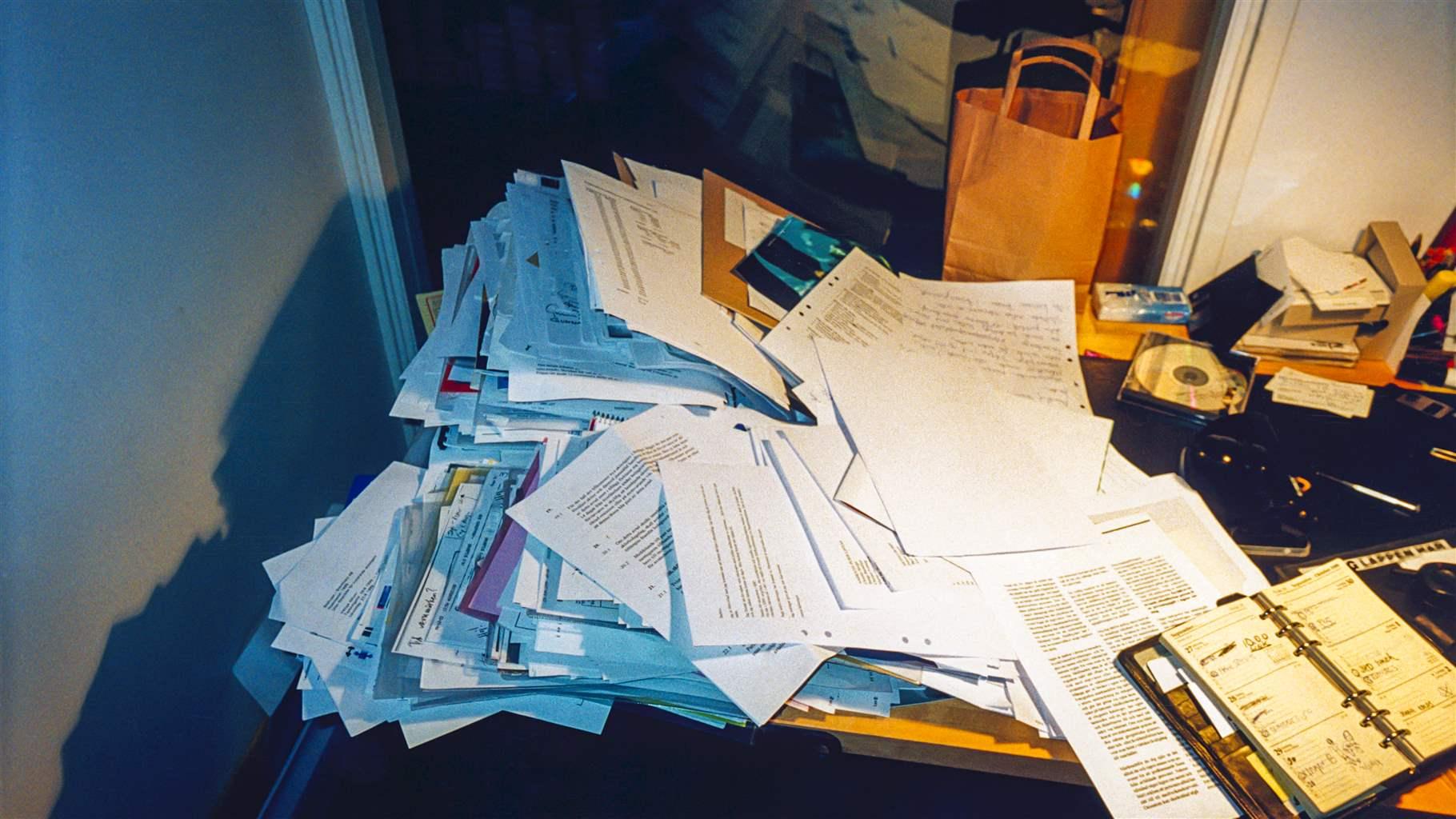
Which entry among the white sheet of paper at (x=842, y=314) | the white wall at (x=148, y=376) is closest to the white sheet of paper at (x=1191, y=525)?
the white sheet of paper at (x=842, y=314)

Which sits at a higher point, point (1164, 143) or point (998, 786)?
point (1164, 143)

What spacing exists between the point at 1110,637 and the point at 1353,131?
0.96 m

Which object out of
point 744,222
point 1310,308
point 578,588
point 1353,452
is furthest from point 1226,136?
point 578,588

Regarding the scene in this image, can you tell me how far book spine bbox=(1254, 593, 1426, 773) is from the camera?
763 millimetres

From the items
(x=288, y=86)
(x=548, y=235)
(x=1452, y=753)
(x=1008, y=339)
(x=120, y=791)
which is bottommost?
(x=120, y=791)

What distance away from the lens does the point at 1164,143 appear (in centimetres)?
145

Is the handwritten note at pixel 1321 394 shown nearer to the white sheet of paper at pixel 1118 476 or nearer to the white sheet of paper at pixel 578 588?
the white sheet of paper at pixel 1118 476

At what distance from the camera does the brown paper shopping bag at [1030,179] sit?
4.10ft

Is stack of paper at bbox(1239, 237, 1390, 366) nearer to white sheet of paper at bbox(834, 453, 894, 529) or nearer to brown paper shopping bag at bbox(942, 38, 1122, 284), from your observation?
brown paper shopping bag at bbox(942, 38, 1122, 284)

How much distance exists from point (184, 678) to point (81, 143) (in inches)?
25.4

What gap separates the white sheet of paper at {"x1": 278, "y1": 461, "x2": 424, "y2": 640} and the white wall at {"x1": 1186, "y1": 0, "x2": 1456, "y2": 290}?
1298mm

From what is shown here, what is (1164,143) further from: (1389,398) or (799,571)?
(799,571)

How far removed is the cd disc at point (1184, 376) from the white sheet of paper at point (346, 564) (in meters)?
0.97

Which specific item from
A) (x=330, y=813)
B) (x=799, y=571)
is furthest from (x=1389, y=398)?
(x=330, y=813)
